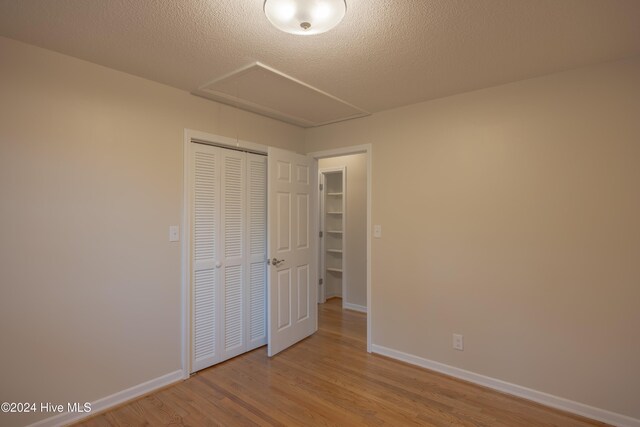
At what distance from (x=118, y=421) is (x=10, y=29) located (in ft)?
8.27

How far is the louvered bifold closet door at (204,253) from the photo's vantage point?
2.73 meters

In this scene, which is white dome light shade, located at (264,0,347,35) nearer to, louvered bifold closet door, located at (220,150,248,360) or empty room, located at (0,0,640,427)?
empty room, located at (0,0,640,427)

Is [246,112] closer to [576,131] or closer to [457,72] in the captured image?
[457,72]

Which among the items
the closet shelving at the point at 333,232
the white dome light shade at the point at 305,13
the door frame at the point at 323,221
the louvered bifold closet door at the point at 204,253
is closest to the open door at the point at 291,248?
the louvered bifold closet door at the point at 204,253

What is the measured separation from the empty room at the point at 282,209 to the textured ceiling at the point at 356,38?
0.05 feet

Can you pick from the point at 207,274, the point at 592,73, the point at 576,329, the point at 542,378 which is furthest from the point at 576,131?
the point at 207,274

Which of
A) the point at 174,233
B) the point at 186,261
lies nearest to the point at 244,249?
the point at 186,261

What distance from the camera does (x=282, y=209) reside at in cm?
327

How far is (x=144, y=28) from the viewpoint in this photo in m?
1.77

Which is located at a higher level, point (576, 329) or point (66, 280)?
point (66, 280)

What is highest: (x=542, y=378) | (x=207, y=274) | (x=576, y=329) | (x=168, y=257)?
(x=168, y=257)

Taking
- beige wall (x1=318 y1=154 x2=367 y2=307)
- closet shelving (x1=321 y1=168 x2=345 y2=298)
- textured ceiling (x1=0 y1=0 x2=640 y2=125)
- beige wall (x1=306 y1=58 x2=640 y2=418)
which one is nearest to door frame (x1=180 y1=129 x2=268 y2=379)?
textured ceiling (x1=0 y1=0 x2=640 y2=125)

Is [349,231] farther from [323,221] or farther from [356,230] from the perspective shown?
[323,221]

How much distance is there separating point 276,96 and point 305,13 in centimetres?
143
